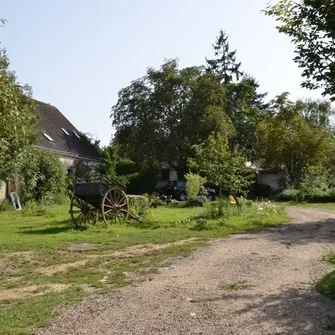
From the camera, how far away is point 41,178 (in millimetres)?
29375

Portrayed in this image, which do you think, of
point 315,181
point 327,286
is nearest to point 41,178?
point 315,181

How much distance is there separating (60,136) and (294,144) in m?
19.2

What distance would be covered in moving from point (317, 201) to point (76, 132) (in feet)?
71.1

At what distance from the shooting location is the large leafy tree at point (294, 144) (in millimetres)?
41344

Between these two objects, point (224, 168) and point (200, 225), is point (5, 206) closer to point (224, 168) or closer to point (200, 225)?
point (224, 168)

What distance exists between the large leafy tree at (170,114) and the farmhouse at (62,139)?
4.08 m

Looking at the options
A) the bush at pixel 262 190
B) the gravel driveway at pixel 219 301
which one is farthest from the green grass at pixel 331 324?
the bush at pixel 262 190

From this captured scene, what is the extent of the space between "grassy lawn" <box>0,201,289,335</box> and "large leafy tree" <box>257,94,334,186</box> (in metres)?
21.2

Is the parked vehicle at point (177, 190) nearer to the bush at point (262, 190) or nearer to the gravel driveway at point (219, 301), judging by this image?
the bush at point (262, 190)

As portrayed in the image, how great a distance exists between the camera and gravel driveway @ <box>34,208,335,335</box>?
5.76 m

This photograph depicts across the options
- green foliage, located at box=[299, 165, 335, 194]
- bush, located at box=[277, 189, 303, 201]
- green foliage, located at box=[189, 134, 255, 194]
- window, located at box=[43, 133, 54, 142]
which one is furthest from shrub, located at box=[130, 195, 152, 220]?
window, located at box=[43, 133, 54, 142]

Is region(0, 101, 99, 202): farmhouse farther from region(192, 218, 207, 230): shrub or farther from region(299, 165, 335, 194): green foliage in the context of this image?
region(192, 218, 207, 230): shrub

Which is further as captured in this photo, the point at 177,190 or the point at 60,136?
the point at 60,136

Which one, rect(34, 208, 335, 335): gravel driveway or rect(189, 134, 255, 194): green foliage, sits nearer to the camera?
rect(34, 208, 335, 335): gravel driveway
